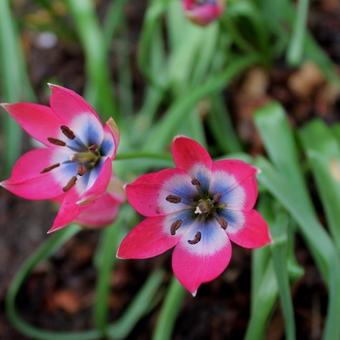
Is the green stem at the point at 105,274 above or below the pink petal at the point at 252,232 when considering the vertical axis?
below

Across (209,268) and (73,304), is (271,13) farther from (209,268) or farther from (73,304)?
(209,268)

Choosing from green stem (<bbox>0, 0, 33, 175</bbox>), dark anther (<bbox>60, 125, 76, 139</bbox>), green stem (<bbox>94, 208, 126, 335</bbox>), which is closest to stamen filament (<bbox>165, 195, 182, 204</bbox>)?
dark anther (<bbox>60, 125, 76, 139</bbox>)

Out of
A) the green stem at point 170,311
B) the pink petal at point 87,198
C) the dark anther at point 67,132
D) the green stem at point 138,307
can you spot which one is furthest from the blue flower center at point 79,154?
the green stem at point 138,307

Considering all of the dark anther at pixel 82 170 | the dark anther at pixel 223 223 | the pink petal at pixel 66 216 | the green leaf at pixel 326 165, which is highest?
the pink petal at pixel 66 216

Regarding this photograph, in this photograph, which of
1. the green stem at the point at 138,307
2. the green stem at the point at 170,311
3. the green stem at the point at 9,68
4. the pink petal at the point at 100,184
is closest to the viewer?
the pink petal at the point at 100,184

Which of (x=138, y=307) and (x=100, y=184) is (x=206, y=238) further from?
(x=138, y=307)

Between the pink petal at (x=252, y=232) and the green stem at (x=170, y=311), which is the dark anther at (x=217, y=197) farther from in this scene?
the green stem at (x=170, y=311)

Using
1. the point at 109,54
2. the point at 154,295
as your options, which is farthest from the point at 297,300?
the point at 109,54

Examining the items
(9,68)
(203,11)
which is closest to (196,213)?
(203,11)
